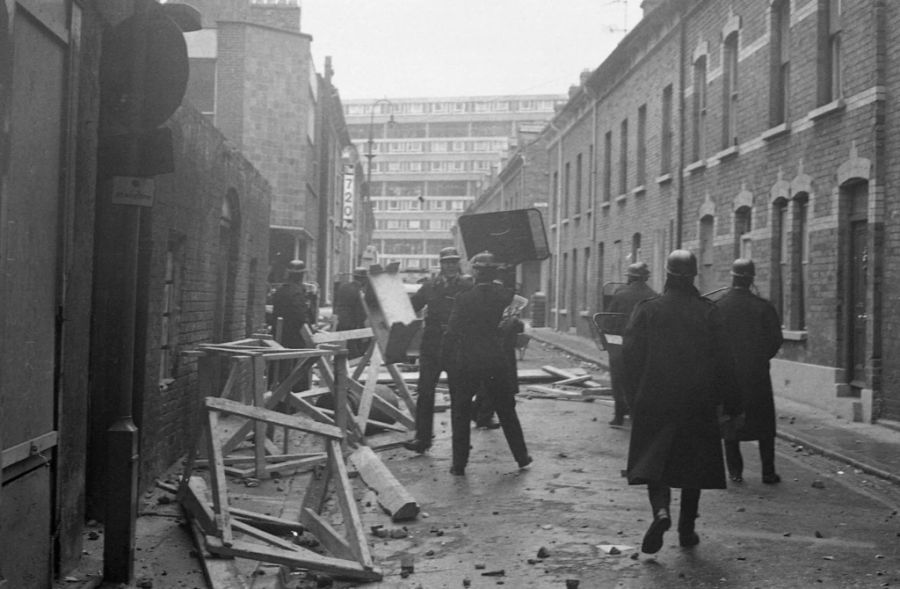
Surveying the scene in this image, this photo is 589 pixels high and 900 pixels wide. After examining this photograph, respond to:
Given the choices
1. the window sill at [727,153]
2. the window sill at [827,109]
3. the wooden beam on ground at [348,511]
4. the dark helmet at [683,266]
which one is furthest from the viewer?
the window sill at [727,153]

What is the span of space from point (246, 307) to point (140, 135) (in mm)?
8653

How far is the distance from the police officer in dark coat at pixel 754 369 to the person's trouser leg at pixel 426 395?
9.72ft

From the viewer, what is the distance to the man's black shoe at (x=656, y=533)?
600cm

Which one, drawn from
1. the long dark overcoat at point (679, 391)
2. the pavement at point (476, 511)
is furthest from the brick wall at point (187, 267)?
the long dark overcoat at point (679, 391)

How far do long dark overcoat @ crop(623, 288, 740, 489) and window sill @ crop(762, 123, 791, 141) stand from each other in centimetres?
1079

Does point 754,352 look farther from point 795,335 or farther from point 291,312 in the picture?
point 795,335

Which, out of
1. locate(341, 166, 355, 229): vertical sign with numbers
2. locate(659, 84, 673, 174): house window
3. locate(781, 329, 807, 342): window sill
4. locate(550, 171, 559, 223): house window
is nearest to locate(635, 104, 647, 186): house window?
locate(659, 84, 673, 174): house window

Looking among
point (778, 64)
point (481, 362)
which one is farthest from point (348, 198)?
point (481, 362)

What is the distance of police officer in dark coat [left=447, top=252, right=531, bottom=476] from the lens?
30.2 feet

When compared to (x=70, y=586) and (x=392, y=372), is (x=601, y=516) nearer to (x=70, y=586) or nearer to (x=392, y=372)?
(x=70, y=586)

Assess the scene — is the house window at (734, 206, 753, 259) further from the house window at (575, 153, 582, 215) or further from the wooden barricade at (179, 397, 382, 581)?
the house window at (575, 153, 582, 215)

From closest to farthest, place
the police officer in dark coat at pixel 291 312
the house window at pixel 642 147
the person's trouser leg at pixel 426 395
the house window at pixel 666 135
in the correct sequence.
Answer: the person's trouser leg at pixel 426 395, the police officer in dark coat at pixel 291 312, the house window at pixel 666 135, the house window at pixel 642 147

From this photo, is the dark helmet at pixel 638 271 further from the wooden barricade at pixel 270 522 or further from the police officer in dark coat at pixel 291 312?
the wooden barricade at pixel 270 522

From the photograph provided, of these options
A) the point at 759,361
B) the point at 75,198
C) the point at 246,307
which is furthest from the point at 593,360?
the point at 75,198
